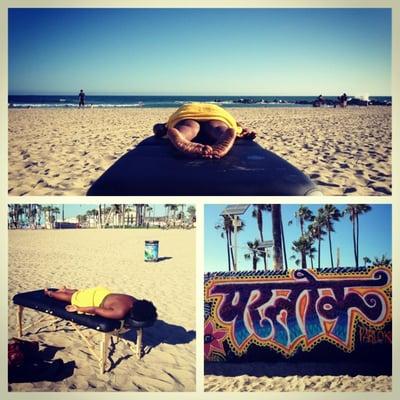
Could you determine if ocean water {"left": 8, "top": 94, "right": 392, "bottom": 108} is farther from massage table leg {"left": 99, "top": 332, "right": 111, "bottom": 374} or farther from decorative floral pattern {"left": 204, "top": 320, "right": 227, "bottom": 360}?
massage table leg {"left": 99, "top": 332, "right": 111, "bottom": 374}

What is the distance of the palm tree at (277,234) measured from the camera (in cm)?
419

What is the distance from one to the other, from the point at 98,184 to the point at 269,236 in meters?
1.37

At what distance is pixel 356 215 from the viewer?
4.23 metres

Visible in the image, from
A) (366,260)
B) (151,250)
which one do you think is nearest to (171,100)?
(151,250)

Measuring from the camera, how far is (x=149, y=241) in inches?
167

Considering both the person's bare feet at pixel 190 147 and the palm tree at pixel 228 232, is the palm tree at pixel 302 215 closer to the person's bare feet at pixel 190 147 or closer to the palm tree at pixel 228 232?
the palm tree at pixel 228 232

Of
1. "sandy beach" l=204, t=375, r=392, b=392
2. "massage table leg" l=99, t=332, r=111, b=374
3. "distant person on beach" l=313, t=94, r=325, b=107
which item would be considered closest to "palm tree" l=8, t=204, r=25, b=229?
"massage table leg" l=99, t=332, r=111, b=374

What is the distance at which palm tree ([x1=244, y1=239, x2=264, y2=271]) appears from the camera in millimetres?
4180

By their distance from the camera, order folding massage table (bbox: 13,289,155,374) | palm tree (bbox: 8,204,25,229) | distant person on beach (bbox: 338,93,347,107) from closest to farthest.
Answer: folding massage table (bbox: 13,289,155,374) < palm tree (bbox: 8,204,25,229) < distant person on beach (bbox: 338,93,347,107)

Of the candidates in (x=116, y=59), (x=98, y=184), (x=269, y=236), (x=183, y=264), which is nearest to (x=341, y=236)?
(x=269, y=236)

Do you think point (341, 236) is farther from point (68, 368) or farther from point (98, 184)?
point (68, 368)

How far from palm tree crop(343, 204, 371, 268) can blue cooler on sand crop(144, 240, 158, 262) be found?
146cm

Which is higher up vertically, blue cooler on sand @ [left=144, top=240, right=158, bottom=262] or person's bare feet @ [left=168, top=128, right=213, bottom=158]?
person's bare feet @ [left=168, top=128, right=213, bottom=158]

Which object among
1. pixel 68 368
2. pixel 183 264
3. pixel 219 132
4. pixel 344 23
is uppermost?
pixel 344 23
